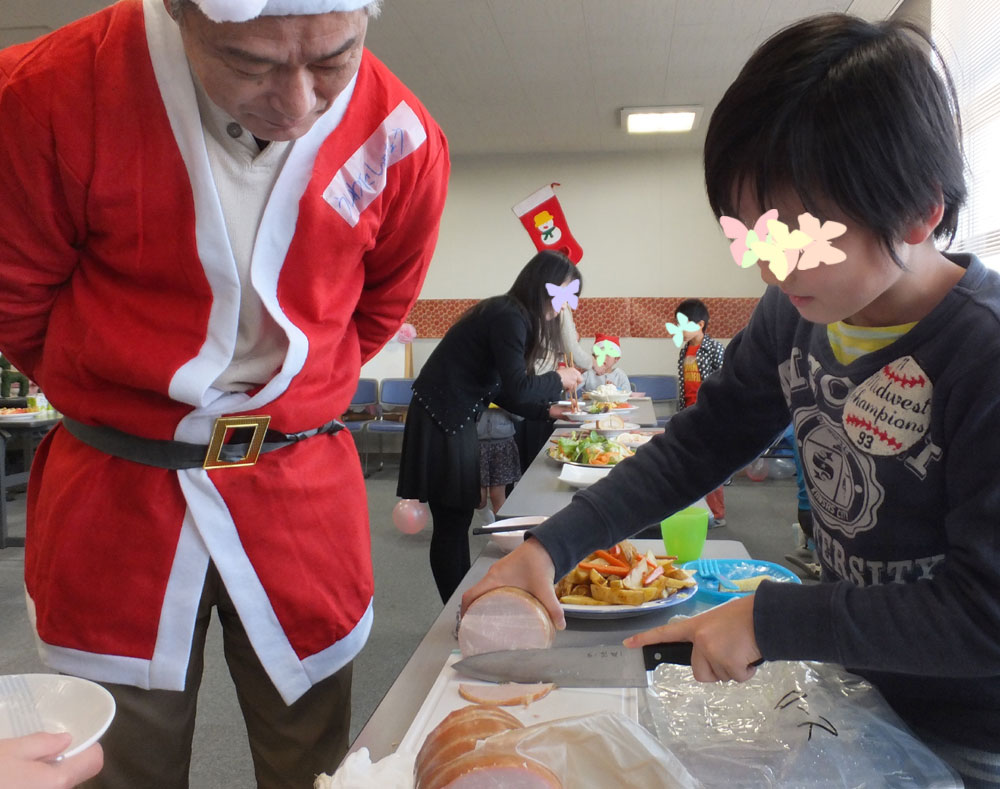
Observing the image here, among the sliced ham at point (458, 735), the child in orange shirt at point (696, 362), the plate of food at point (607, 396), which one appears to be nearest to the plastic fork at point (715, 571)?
the sliced ham at point (458, 735)

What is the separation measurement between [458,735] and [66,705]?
1.03ft

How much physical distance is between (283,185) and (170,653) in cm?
68

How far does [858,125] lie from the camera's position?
68 cm

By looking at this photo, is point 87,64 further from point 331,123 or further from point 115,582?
point 115,582

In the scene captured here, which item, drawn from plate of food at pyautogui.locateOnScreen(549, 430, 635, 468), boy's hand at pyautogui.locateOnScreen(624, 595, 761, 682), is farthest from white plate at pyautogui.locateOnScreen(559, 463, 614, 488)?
boy's hand at pyautogui.locateOnScreen(624, 595, 761, 682)

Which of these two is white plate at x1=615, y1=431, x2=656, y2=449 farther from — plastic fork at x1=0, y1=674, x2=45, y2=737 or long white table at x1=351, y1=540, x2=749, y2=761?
plastic fork at x1=0, y1=674, x2=45, y2=737

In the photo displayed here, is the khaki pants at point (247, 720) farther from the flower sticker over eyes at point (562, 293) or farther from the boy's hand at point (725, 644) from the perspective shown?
the flower sticker over eyes at point (562, 293)

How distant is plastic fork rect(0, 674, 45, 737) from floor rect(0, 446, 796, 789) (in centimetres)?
121

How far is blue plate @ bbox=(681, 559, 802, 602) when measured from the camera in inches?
48.4

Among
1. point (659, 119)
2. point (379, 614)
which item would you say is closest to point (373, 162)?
point (379, 614)

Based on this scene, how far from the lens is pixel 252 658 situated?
3.94 feet

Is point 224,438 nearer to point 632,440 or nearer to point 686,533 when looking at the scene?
point 686,533

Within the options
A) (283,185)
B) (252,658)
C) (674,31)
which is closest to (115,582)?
(252,658)

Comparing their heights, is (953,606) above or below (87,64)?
below
